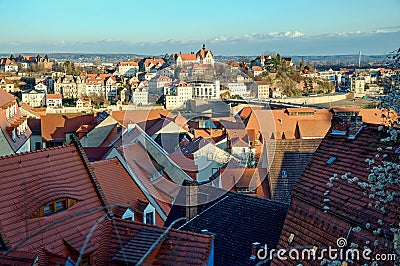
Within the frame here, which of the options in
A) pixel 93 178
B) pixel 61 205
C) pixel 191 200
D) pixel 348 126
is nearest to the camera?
pixel 61 205

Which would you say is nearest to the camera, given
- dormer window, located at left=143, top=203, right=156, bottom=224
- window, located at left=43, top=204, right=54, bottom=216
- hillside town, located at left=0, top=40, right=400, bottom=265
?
hillside town, located at left=0, top=40, right=400, bottom=265

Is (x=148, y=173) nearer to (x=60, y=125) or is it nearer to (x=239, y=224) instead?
(x=239, y=224)

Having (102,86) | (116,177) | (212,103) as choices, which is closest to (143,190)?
(116,177)

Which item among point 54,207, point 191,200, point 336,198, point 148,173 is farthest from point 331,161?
point 148,173

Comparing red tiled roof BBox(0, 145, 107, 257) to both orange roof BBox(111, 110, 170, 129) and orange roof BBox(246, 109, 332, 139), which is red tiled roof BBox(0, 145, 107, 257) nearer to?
orange roof BBox(246, 109, 332, 139)

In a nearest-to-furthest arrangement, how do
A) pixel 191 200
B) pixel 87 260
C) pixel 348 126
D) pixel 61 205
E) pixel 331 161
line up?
1. pixel 87 260
2. pixel 61 205
3. pixel 331 161
4. pixel 348 126
5. pixel 191 200

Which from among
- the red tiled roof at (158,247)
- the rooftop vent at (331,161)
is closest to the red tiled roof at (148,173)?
the rooftop vent at (331,161)

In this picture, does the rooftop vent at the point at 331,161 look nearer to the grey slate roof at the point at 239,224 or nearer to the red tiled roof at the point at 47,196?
the grey slate roof at the point at 239,224

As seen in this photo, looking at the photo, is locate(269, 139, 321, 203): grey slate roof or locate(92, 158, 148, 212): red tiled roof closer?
locate(92, 158, 148, 212): red tiled roof

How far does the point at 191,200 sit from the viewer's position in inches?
445

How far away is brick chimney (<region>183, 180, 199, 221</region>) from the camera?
11.2 metres

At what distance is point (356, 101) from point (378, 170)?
6414 centimetres

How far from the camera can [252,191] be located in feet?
50.6

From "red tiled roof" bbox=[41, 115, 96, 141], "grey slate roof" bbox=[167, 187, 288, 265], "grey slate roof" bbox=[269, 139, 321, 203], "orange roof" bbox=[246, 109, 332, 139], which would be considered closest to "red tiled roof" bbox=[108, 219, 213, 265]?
"grey slate roof" bbox=[167, 187, 288, 265]
